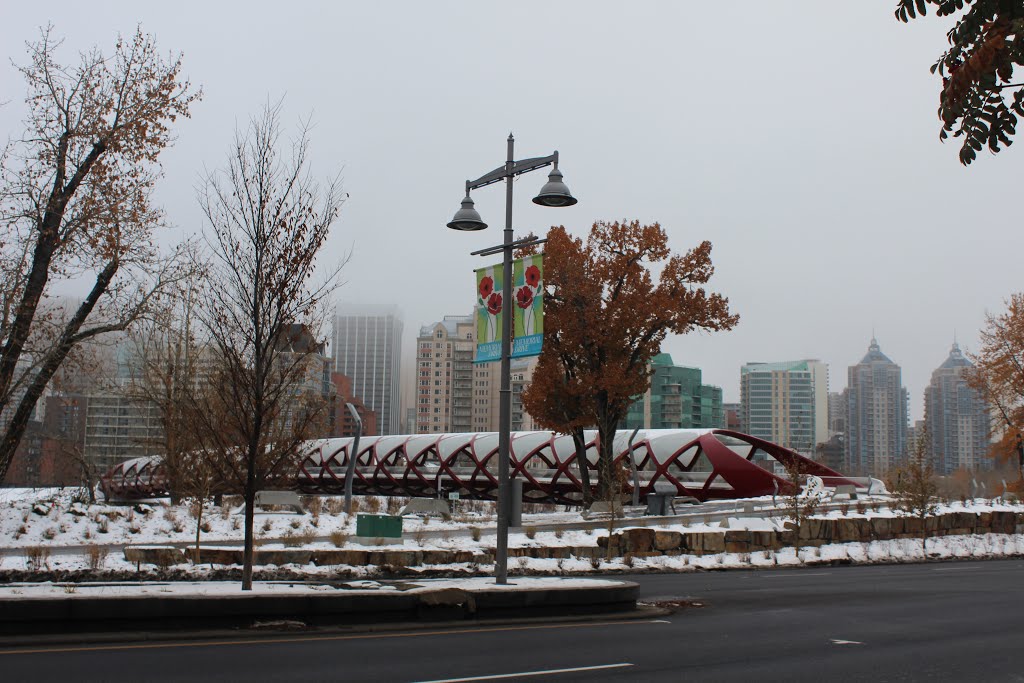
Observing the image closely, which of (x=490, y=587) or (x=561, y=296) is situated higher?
(x=561, y=296)

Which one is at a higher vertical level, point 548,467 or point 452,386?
point 452,386

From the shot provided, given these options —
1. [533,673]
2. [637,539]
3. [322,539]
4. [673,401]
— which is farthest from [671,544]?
[673,401]

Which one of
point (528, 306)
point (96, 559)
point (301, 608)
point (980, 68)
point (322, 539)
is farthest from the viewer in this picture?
point (322, 539)

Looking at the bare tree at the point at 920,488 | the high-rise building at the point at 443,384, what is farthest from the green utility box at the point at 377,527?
the high-rise building at the point at 443,384

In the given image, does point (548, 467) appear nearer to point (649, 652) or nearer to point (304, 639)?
point (304, 639)

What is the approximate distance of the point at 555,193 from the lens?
546 inches

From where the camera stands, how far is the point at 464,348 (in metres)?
186

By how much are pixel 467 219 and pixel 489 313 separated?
1.54 m

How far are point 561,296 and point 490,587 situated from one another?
22.2 m

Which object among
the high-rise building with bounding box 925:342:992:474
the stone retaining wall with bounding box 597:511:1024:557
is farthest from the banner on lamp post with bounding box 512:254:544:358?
the high-rise building with bounding box 925:342:992:474

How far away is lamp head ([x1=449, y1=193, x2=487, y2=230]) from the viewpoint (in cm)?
1466

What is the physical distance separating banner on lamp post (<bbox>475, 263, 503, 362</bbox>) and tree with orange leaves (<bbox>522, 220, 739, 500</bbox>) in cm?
1817

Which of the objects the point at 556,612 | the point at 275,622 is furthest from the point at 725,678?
the point at 275,622

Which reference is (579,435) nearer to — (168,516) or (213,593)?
(168,516)
